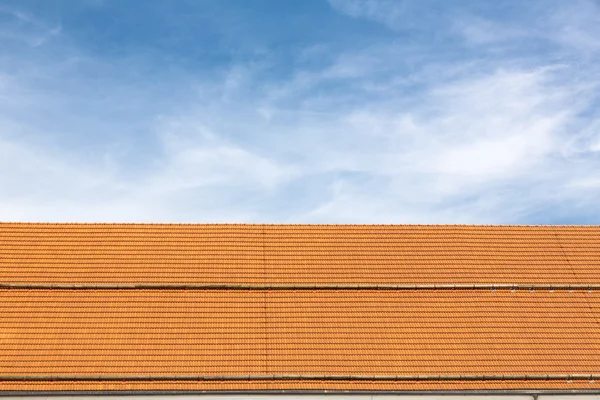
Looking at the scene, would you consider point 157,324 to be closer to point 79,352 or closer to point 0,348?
point 79,352

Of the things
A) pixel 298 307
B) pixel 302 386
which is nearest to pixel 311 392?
pixel 302 386

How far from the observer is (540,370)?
68.5ft

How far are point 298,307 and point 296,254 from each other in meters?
3.05

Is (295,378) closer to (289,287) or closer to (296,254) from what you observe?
(289,287)

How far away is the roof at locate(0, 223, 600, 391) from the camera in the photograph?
66.6 feet

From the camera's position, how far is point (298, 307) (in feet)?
75.2

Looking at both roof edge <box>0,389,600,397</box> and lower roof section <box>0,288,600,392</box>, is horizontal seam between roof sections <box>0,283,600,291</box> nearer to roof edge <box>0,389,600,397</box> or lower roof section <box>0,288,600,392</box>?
lower roof section <box>0,288,600,392</box>

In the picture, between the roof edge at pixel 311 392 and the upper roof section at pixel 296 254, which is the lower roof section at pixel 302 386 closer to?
the roof edge at pixel 311 392

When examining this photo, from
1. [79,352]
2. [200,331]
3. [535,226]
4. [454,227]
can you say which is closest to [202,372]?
[200,331]

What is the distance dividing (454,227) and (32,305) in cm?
1712

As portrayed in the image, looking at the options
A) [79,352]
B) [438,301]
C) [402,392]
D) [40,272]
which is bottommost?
[402,392]

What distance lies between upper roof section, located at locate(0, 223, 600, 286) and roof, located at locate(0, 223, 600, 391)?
0.23 ft

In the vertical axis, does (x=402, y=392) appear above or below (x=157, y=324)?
below

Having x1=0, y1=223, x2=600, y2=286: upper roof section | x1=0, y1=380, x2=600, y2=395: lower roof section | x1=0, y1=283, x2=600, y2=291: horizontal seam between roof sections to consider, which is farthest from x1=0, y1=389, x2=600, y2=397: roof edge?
x1=0, y1=223, x2=600, y2=286: upper roof section
